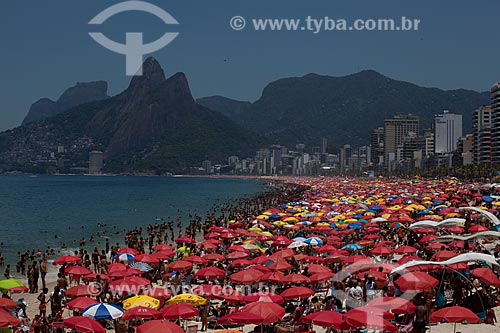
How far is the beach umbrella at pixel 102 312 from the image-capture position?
11172 millimetres

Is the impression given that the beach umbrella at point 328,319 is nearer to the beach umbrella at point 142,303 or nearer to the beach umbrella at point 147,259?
the beach umbrella at point 142,303

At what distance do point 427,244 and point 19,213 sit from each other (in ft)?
178

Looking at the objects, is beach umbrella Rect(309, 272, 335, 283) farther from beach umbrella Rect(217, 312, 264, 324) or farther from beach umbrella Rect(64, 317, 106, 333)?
beach umbrella Rect(64, 317, 106, 333)

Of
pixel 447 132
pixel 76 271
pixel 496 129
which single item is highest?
pixel 447 132

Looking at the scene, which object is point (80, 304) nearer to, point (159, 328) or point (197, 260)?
point (159, 328)

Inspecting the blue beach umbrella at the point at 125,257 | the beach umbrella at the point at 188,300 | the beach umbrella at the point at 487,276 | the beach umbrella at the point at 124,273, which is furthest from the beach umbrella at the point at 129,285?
the beach umbrella at the point at 487,276

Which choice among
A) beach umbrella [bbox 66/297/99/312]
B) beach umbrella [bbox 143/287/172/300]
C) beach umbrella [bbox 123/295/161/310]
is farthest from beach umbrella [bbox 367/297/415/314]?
beach umbrella [bbox 66/297/99/312]

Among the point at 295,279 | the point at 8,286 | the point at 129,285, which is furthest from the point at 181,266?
the point at 8,286

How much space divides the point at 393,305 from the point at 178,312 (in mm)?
4359

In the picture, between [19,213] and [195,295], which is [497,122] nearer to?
[19,213]

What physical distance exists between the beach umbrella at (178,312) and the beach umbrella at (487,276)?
21.1 ft

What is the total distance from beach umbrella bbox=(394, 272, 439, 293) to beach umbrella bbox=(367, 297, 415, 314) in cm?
87

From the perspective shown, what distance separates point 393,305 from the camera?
10.3 metres

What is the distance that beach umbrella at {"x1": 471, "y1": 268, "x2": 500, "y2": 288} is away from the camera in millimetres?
11852
